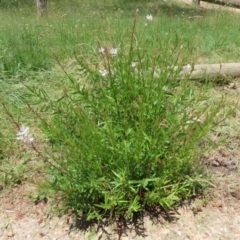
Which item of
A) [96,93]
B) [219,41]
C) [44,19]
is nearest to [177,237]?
[96,93]

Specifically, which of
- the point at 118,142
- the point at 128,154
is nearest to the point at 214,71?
the point at 118,142

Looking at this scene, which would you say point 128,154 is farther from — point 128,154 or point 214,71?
point 214,71

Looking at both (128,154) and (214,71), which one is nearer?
(128,154)

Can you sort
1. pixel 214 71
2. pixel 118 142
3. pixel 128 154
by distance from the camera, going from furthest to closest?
pixel 214 71 → pixel 118 142 → pixel 128 154

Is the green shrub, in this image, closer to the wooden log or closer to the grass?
the grass

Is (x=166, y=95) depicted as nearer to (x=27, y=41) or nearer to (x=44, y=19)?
(x=27, y=41)

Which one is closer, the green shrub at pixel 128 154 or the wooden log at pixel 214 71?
the green shrub at pixel 128 154

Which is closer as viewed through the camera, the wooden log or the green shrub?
the green shrub

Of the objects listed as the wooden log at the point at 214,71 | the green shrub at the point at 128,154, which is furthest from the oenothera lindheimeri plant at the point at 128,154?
the wooden log at the point at 214,71

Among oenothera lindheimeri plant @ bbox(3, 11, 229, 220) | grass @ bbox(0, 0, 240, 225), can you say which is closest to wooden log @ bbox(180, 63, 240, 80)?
grass @ bbox(0, 0, 240, 225)

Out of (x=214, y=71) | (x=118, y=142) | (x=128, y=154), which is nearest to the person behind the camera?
(x=128, y=154)

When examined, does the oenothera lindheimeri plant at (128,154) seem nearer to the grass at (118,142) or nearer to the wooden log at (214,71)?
the grass at (118,142)

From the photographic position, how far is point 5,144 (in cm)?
303

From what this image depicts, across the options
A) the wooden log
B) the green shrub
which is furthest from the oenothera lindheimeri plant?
the wooden log
